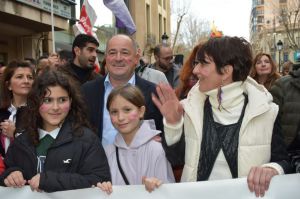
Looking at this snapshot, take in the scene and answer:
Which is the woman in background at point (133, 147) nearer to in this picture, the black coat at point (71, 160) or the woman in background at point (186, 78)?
the black coat at point (71, 160)

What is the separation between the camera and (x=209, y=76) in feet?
8.91

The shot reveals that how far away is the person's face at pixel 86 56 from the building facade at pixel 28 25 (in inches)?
211

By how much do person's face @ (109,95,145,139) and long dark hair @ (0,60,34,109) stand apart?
5.09 feet

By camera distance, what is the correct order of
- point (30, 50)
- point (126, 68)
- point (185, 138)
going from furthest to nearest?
point (30, 50) → point (126, 68) → point (185, 138)

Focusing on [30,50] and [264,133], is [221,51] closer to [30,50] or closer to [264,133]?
[264,133]

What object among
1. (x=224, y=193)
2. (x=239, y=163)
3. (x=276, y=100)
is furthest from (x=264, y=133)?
(x=276, y=100)

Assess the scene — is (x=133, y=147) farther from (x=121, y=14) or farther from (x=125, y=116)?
(x=121, y=14)

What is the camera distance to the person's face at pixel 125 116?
3.07 metres

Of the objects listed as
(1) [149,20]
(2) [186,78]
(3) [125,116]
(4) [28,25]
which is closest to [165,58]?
(2) [186,78]

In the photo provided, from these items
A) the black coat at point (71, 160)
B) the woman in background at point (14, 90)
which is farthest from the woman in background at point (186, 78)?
the woman in background at point (14, 90)

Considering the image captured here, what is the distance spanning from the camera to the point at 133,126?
10.2 feet

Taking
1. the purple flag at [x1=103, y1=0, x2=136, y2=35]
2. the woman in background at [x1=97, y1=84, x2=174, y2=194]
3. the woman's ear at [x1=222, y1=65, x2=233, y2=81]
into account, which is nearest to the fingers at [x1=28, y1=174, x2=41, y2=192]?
the woman in background at [x1=97, y1=84, x2=174, y2=194]

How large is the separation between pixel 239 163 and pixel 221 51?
0.71 metres

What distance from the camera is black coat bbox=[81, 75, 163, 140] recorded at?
3.75 meters
